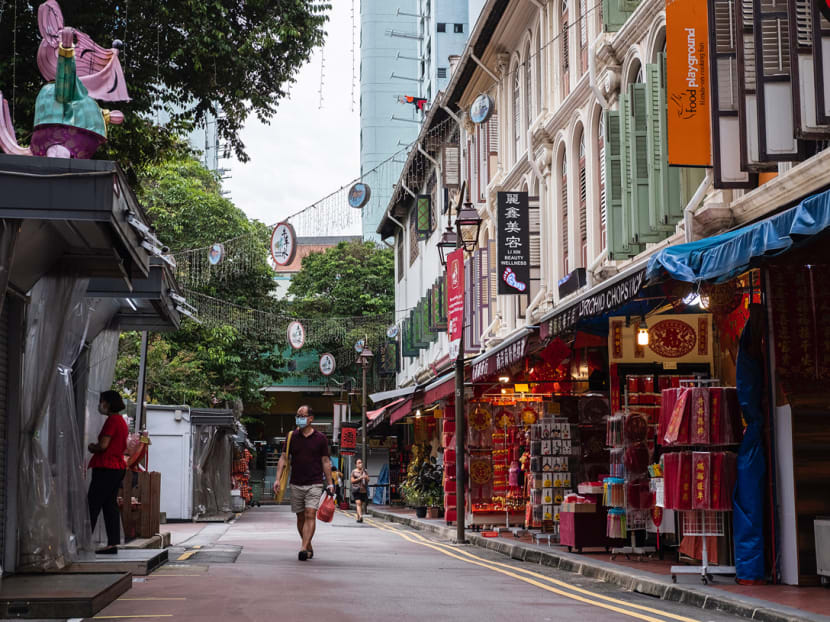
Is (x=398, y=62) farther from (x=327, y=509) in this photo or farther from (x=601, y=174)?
(x=327, y=509)

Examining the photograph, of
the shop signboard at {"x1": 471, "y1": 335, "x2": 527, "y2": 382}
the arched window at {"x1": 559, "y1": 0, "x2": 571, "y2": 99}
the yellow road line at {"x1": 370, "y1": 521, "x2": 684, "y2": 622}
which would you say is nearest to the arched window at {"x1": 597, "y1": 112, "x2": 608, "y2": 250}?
the arched window at {"x1": 559, "y1": 0, "x2": 571, "y2": 99}

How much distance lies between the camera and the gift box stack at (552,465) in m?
17.6

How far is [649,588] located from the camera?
10977mm

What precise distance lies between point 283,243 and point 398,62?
56.5m

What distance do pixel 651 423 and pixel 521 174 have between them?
11.9 m

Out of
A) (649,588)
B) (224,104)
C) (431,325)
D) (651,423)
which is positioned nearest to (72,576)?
(649,588)

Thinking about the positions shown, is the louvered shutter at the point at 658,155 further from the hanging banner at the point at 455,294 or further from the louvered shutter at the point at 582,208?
the hanging banner at the point at 455,294

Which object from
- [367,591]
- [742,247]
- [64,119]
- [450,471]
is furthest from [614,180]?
[450,471]

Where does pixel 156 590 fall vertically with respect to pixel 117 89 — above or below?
below

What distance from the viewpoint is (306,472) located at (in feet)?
46.9

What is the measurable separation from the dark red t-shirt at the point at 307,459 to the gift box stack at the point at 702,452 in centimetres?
472

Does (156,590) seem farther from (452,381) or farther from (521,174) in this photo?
(521,174)

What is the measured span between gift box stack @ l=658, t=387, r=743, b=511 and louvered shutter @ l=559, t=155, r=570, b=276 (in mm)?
10056

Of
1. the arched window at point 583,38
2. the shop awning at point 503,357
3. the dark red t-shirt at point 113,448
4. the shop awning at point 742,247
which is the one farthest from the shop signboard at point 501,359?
the dark red t-shirt at point 113,448
